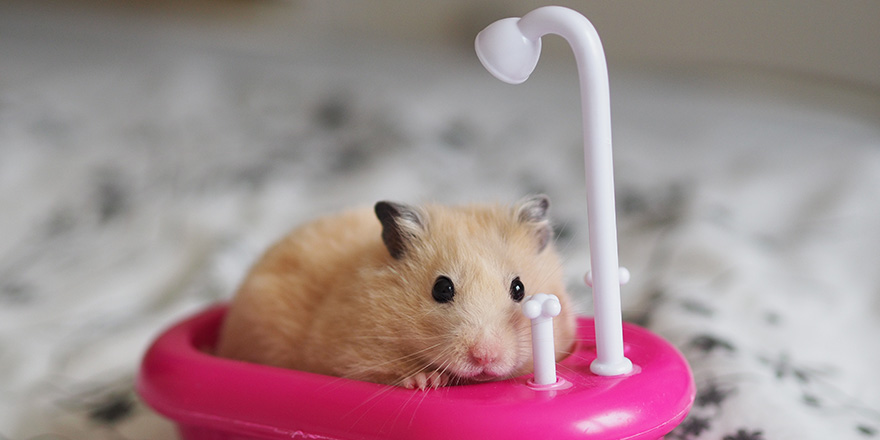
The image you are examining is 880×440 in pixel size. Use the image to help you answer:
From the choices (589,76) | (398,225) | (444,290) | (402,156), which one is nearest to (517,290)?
(444,290)

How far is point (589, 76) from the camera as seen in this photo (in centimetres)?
100

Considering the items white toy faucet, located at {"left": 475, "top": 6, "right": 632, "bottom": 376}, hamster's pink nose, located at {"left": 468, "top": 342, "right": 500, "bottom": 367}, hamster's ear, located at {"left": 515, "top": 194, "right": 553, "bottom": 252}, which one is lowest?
hamster's pink nose, located at {"left": 468, "top": 342, "right": 500, "bottom": 367}

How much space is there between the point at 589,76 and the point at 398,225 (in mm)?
417

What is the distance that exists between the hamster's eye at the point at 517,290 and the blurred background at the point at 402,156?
2.23 feet

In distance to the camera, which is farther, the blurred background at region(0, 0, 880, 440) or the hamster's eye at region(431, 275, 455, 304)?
the blurred background at region(0, 0, 880, 440)

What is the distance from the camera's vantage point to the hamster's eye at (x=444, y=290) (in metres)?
1.17

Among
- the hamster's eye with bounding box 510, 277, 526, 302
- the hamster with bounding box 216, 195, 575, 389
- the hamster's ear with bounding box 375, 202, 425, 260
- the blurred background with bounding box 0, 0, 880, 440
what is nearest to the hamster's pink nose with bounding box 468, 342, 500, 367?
the hamster with bounding box 216, 195, 575, 389

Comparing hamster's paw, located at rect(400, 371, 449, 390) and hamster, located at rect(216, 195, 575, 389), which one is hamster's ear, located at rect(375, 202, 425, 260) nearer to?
hamster, located at rect(216, 195, 575, 389)

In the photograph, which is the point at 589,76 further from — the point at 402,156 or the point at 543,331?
the point at 402,156

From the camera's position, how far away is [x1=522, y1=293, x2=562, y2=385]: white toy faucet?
1.03 m

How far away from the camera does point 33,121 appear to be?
9.98 feet

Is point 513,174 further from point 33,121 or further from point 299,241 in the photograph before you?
point 33,121

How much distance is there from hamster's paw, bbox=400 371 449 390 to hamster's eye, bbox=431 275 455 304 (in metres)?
0.12

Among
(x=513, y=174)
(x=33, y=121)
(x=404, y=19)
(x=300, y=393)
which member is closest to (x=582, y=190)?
(x=513, y=174)
